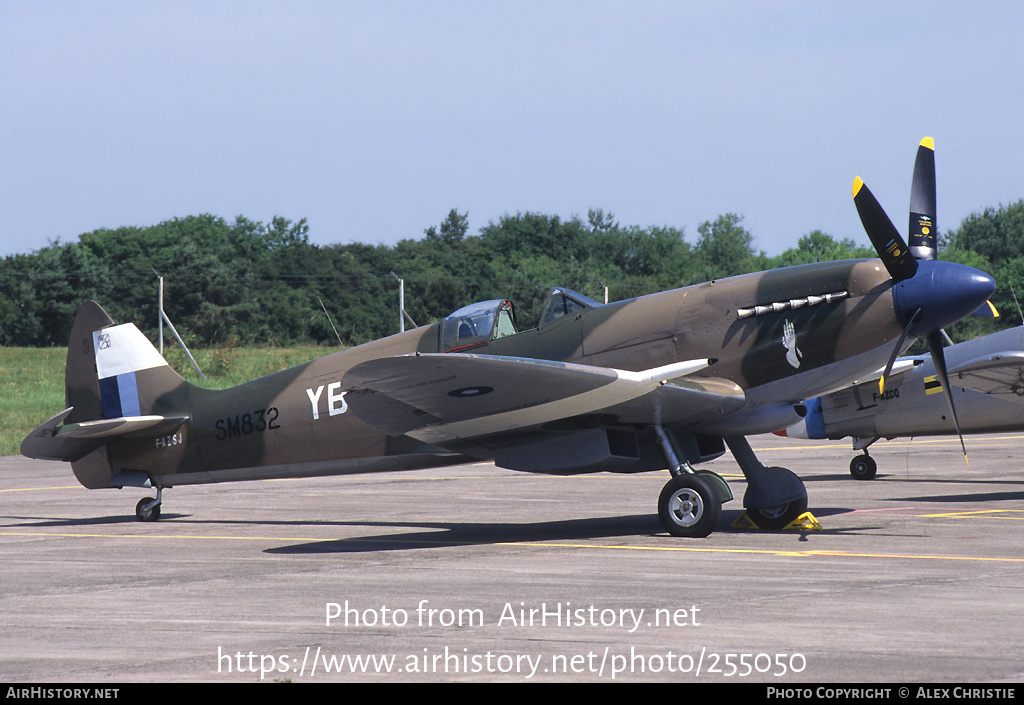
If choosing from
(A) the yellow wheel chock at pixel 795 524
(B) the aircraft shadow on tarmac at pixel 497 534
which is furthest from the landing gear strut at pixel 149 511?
(A) the yellow wheel chock at pixel 795 524

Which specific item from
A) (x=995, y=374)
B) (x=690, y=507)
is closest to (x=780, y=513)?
(x=690, y=507)

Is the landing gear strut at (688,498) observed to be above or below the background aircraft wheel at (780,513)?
above

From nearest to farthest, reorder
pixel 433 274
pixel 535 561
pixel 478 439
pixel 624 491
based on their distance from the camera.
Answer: pixel 535 561
pixel 478 439
pixel 624 491
pixel 433 274

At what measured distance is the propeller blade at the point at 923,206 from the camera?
38.7 ft

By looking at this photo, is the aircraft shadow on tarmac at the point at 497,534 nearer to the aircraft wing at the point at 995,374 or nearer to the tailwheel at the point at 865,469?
the aircraft wing at the point at 995,374

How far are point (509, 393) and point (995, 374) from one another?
30.2 ft

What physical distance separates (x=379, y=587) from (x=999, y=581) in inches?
187

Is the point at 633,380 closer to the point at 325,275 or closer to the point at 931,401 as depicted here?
the point at 931,401

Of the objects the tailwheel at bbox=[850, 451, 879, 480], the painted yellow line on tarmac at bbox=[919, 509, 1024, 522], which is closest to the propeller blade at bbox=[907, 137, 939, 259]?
the painted yellow line on tarmac at bbox=[919, 509, 1024, 522]

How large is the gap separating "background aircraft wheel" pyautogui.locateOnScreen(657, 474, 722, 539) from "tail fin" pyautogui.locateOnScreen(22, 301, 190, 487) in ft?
21.6

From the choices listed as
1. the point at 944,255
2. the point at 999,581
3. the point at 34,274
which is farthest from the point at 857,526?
the point at 944,255

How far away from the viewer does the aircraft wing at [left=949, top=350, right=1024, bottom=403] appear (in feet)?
53.8

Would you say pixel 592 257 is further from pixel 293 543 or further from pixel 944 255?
pixel 293 543

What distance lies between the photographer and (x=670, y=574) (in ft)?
29.8
